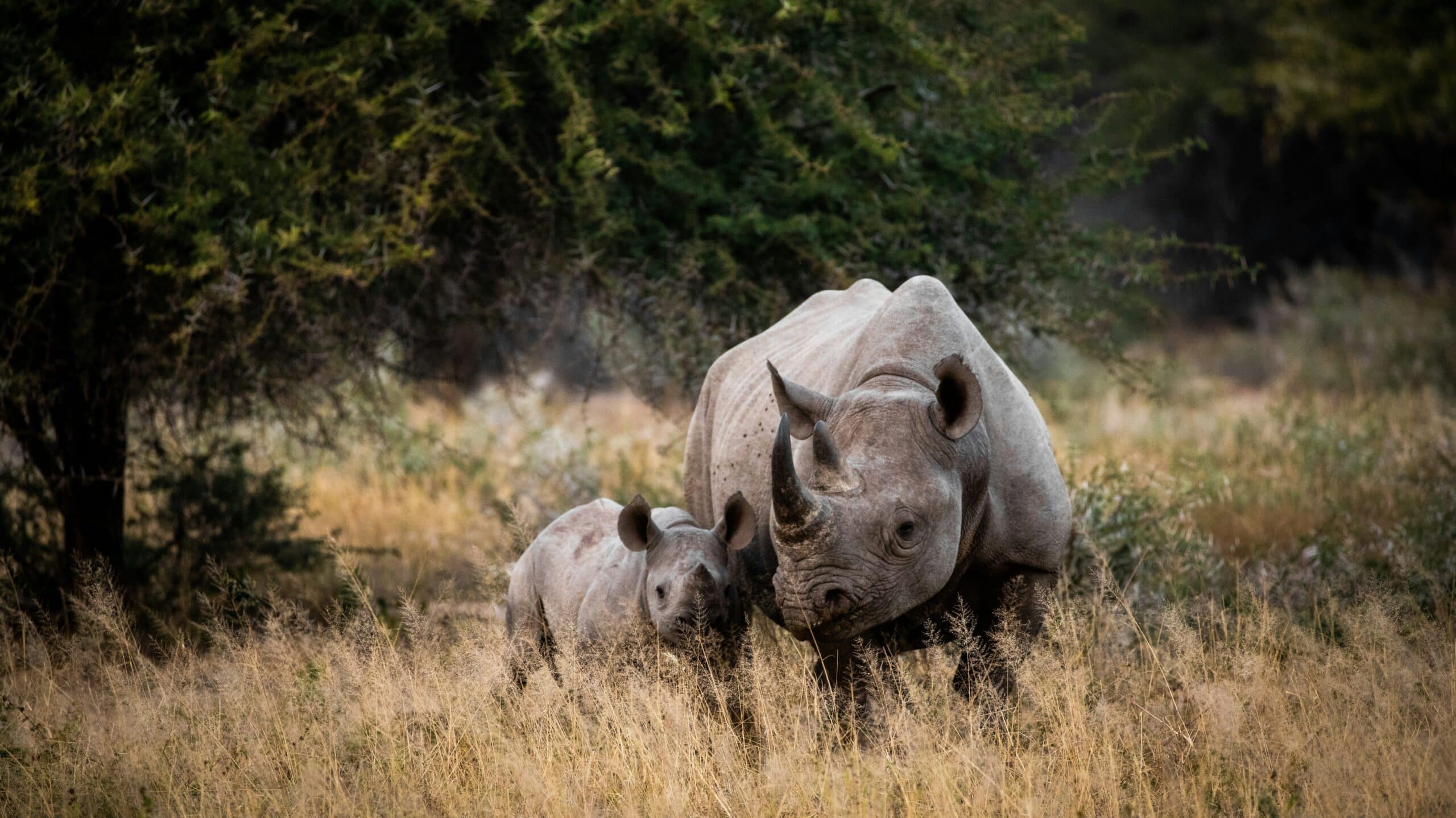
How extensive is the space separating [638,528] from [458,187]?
282 centimetres

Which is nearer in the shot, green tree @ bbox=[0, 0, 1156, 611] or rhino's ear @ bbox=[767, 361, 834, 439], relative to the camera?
rhino's ear @ bbox=[767, 361, 834, 439]

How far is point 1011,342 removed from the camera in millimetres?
7992

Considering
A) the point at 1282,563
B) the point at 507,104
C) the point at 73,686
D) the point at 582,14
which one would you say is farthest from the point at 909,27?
the point at 73,686

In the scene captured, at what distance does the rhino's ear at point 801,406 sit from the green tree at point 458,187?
2.61 meters

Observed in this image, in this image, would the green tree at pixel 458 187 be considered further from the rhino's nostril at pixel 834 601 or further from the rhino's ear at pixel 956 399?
the rhino's nostril at pixel 834 601

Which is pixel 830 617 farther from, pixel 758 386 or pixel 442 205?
pixel 442 205

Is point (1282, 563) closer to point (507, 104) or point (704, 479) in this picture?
point (704, 479)

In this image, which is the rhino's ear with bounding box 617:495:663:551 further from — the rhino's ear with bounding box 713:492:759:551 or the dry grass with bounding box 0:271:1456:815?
the dry grass with bounding box 0:271:1456:815

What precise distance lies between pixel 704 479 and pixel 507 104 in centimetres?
221

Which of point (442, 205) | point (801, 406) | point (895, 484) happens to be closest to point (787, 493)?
point (895, 484)

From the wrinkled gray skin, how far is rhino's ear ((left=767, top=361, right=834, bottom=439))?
0.41 metres

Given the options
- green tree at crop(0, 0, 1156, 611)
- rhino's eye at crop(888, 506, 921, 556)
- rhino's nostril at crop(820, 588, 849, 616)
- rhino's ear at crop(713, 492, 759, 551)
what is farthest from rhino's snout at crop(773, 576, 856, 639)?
green tree at crop(0, 0, 1156, 611)

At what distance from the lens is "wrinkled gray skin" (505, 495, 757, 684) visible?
4.82 m

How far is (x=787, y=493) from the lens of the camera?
13.7 ft
